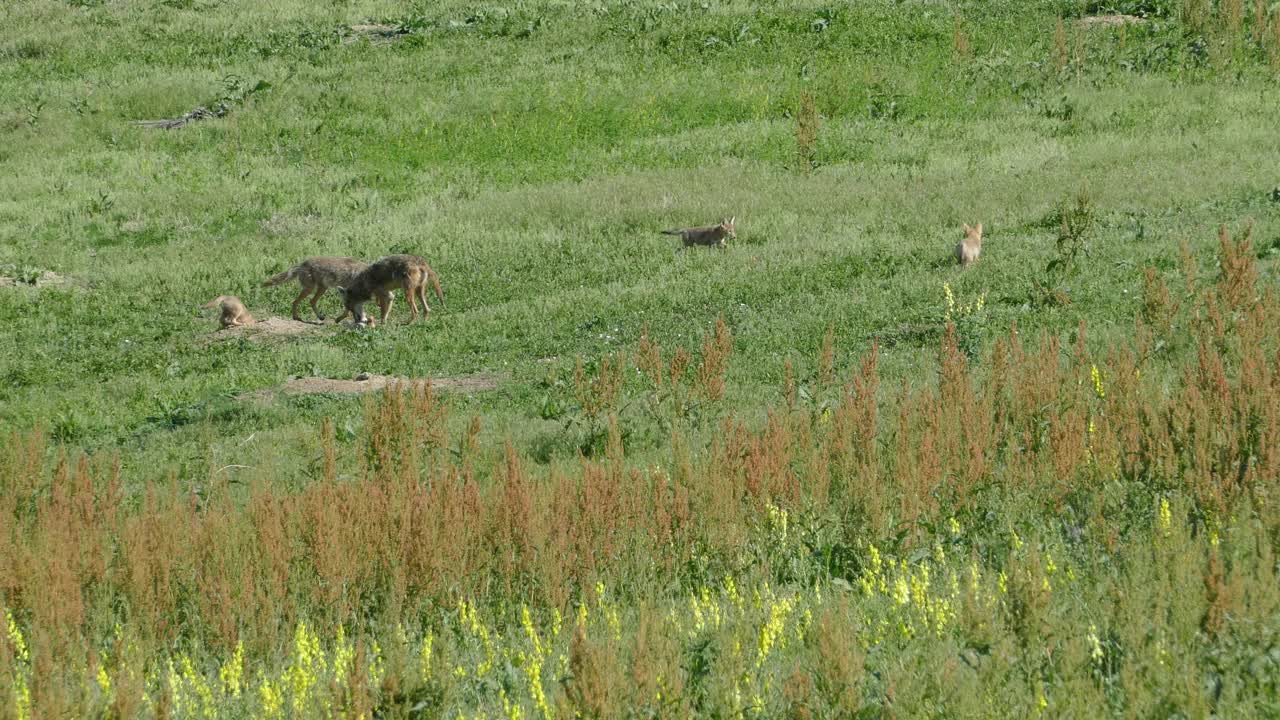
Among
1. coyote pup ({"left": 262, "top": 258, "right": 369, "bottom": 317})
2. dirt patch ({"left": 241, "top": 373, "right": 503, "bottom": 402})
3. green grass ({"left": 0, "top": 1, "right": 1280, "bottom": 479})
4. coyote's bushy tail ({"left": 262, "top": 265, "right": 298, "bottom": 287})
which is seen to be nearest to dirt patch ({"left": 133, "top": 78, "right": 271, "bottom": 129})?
green grass ({"left": 0, "top": 1, "right": 1280, "bottom": 479})

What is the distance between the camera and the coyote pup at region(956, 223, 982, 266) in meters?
16.9

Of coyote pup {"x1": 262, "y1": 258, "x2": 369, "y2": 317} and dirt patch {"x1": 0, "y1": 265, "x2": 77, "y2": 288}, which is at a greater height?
coyote pup {"x1": 262, "y1": 258, "x2": 369, "y2": 317}

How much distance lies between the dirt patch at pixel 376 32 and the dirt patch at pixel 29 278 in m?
15.8

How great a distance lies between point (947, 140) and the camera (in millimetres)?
26266

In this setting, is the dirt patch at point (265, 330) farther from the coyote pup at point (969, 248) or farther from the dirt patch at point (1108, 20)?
the dirt patch at point (1108, 20)

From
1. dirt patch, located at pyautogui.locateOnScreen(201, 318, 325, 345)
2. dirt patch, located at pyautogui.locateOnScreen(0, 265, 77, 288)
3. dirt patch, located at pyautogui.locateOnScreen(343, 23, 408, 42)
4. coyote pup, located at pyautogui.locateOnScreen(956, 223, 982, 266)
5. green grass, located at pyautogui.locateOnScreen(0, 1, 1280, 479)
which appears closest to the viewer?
green grass, located at pyautogui.locateOnScreen(0, 1, 1280, 479)

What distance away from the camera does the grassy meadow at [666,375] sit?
6051 millimetres

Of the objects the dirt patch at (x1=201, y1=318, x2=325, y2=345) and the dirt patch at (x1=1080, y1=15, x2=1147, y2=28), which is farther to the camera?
the dirt patch at (x1=1080, y1=15, x2=1147, y2=28)

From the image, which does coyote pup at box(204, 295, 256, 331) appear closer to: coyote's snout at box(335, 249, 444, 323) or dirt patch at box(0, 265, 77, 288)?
coyote's snout at box(335, 249, 444, 323)

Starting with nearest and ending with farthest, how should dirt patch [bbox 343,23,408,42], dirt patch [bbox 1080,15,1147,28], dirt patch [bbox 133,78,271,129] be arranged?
1. dirt patch [bbox 133,78,271,129]
2. dirt patch [bbox 1080,15,1147,28]
3. dirt patch [bbox 343,23,408,42]

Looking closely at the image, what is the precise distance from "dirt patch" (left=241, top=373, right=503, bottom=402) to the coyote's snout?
275 cm

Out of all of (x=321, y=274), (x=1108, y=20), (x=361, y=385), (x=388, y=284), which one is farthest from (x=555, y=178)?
(x=1108, y=20)

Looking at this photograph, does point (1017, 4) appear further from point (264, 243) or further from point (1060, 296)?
point (1060, 296)

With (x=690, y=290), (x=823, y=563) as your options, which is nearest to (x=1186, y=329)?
(x=823, y=563)
